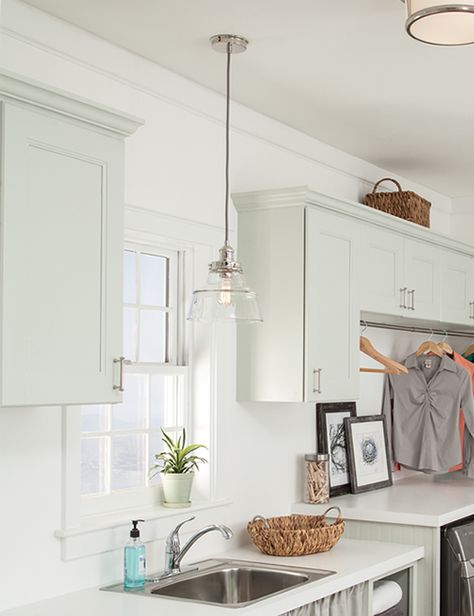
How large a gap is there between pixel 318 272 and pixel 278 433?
0.81m

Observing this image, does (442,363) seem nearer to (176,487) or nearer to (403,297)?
(403,297)

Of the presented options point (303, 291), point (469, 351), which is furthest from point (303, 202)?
point (469, 351)

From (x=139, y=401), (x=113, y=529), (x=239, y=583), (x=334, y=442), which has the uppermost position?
(x=139, y=401)

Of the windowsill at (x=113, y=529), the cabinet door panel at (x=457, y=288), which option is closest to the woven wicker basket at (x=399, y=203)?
the cabinet door panel at (x=457, y=288)

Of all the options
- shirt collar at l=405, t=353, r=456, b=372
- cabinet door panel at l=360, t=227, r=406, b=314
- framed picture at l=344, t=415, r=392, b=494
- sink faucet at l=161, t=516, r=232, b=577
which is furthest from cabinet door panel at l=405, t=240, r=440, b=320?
sink faucet at l=161, t=516, r=232, b=577

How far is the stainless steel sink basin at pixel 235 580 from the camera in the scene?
3.29 metres

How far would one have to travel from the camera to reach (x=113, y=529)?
3.17 m

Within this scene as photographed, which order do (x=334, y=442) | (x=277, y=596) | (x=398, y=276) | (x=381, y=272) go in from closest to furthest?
(x=277, y=596)
(x=381, y=272)
(x=398, y=276)
(x=334, y=442)

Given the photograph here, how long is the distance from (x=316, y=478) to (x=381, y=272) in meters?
1.01

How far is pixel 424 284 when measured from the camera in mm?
4785

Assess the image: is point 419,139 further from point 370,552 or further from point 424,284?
point 370,552

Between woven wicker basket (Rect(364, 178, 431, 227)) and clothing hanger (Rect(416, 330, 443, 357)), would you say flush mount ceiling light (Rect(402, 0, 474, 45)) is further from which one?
clothing hanger (Rect(416, 330, 443, 357))

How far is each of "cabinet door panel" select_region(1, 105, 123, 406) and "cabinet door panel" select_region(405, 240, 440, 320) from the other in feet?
7.33

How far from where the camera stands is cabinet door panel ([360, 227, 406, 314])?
421 centimetres
